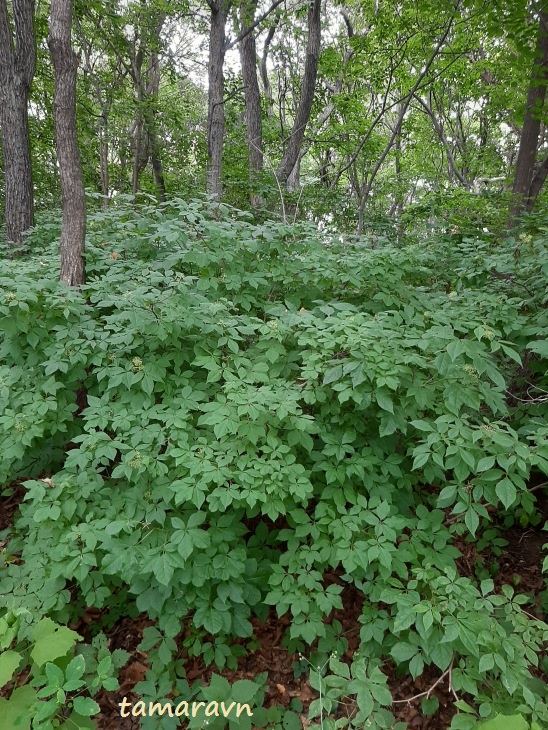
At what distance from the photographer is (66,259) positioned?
11.5 ft

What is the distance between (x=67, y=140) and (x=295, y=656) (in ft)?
14.1

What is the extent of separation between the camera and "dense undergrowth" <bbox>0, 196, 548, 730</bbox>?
192cm

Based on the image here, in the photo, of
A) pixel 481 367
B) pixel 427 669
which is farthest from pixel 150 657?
pixel 481 367

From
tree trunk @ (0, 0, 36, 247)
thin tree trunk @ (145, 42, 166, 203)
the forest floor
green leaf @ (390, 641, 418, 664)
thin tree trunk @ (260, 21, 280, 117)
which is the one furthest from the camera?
thin tree trunk @ (260, 21, 280, 117)

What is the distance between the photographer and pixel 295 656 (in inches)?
99.3

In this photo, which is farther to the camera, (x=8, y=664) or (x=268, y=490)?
(x=268, y=490)

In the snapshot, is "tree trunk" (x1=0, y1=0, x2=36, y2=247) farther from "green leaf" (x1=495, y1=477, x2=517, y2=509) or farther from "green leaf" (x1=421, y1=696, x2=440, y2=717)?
"green leaf" (x1=421, y1=696, x2=440, y2=717)

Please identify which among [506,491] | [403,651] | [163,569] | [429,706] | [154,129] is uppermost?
[154,129]

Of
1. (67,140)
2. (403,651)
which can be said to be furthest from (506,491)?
(67,140)

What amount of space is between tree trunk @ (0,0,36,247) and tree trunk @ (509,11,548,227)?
6.33 metres

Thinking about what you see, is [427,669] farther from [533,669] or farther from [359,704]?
[359,704]

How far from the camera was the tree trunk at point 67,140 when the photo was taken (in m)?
3.22

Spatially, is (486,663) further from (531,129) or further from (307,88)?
(307,88)

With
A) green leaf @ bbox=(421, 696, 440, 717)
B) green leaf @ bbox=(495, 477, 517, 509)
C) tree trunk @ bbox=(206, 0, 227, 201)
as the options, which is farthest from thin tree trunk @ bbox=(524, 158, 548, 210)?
green leaf @ bbox=(421, 696, 440, 717)
